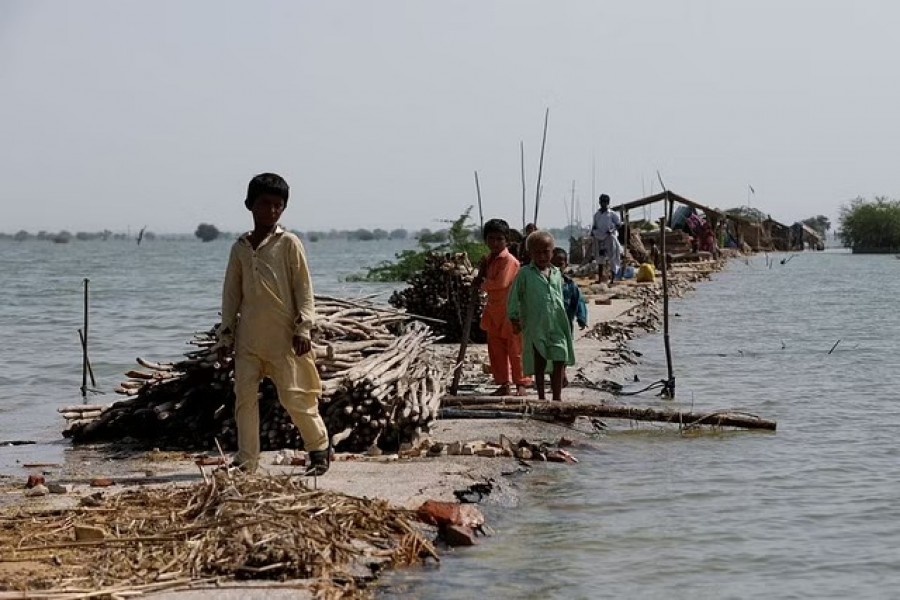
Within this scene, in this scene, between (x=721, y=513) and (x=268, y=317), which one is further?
(x=721, y=513)

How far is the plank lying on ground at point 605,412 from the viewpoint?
32.3 ft

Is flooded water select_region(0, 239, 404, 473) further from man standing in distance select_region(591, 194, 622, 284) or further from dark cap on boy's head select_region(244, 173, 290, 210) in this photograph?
man standing in distance select_region(591, 194, 622, 284)

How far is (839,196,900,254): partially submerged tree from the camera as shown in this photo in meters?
69.6

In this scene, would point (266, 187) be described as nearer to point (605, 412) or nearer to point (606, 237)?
point (605, 412)

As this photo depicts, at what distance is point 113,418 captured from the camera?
9.37 metres

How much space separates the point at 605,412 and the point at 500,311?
160 centimetres

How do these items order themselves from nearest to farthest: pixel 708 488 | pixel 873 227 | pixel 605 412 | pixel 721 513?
pixel 721 513
pixel 708 488
pixel 605 412
pixel 873 227

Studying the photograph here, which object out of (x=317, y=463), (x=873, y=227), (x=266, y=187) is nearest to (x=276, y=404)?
(x=317, y=463)

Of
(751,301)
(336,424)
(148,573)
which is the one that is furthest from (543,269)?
(751,301)

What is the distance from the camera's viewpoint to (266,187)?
7.27m

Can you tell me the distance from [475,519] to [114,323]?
2029 centimetres

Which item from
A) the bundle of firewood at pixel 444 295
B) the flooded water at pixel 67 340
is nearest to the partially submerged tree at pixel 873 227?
the flooded water at pixel 67 340

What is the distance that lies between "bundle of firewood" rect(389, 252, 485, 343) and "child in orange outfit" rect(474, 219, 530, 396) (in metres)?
4.42

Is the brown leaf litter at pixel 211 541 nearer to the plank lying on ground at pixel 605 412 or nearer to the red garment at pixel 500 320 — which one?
the plank lying on ground at pixel 605 412
